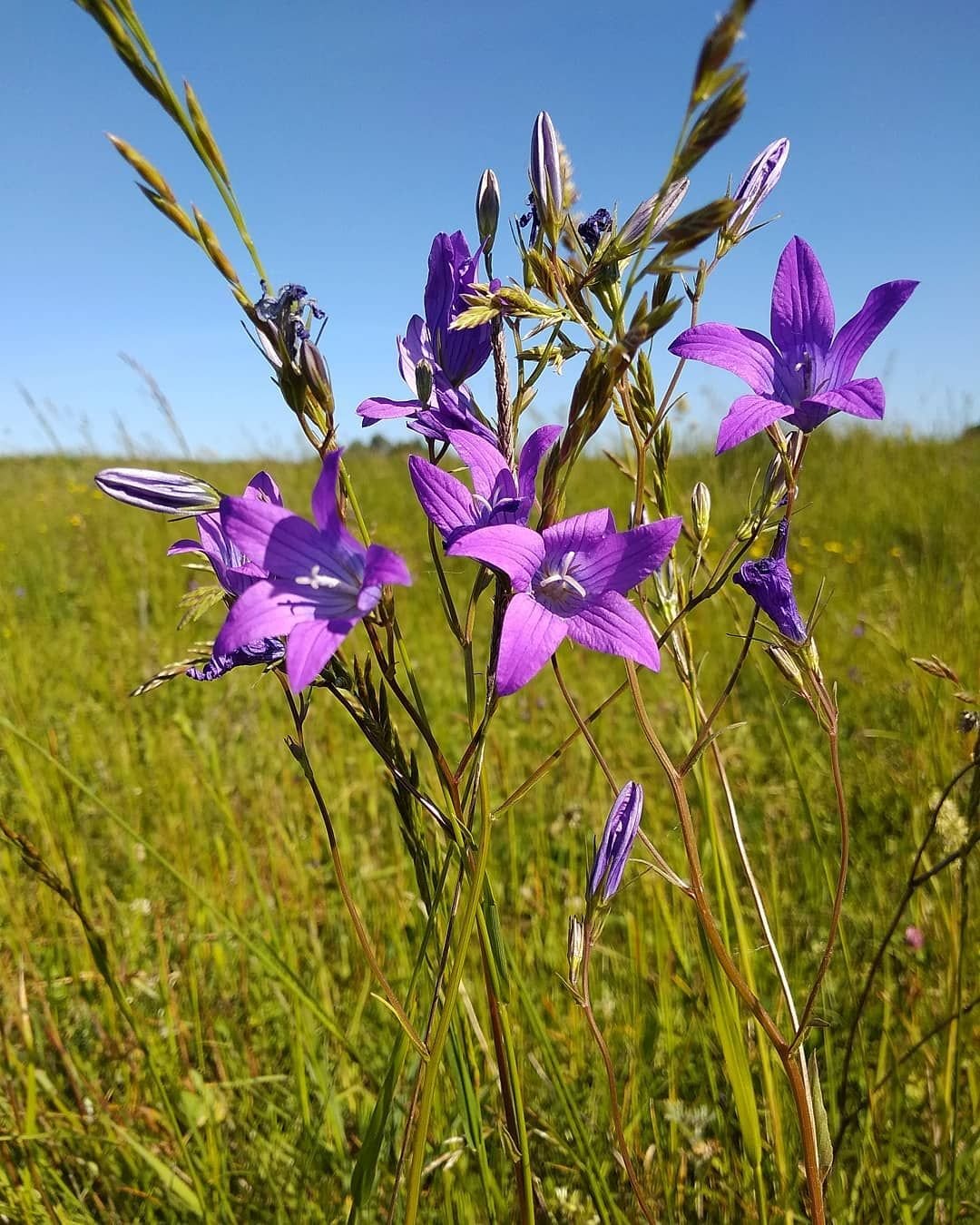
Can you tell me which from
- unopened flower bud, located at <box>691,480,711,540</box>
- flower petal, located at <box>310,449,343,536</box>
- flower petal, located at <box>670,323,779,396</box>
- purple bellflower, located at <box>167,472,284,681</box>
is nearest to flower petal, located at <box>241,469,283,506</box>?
purple bellflower, located at <box>167,472,284,681</box>

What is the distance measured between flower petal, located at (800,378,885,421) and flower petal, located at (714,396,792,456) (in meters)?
0.06

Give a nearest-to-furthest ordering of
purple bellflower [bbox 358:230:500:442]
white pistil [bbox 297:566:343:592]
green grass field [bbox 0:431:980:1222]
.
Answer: white pistil [bbox 297:566:343:592] < purple bellflower [bbox 358:230:500:442] < green grass field [bbox 0:431:980:1222]

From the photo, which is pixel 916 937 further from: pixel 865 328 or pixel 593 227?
pixel 593 227

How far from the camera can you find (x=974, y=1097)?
1500 millimetres

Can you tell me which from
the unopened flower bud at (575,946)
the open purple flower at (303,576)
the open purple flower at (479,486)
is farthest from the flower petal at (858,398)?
the unopened flower bud at (575,946)

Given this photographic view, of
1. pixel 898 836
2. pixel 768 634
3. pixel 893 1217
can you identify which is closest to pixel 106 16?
pixel 768 634

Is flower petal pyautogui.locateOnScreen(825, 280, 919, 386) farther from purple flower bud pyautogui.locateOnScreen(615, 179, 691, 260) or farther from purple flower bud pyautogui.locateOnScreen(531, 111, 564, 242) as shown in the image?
purple flower bud pyautogui.locateOnScreen(531, 111, 564, 242)

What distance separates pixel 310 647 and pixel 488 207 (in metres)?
0.58

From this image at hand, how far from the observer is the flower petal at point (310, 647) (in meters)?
0.66

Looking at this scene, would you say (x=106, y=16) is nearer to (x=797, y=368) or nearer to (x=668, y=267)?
(x=668, y=267)

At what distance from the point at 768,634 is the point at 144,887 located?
216cm

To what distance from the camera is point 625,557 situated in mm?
780

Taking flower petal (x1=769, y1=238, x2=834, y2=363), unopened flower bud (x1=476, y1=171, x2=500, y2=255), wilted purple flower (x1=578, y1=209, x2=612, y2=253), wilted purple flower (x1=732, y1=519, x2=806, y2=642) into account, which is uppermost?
unopened flower bud (x1=476, y1=171, x2=500, y2=255)

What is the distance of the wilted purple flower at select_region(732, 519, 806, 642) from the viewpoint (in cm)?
94
